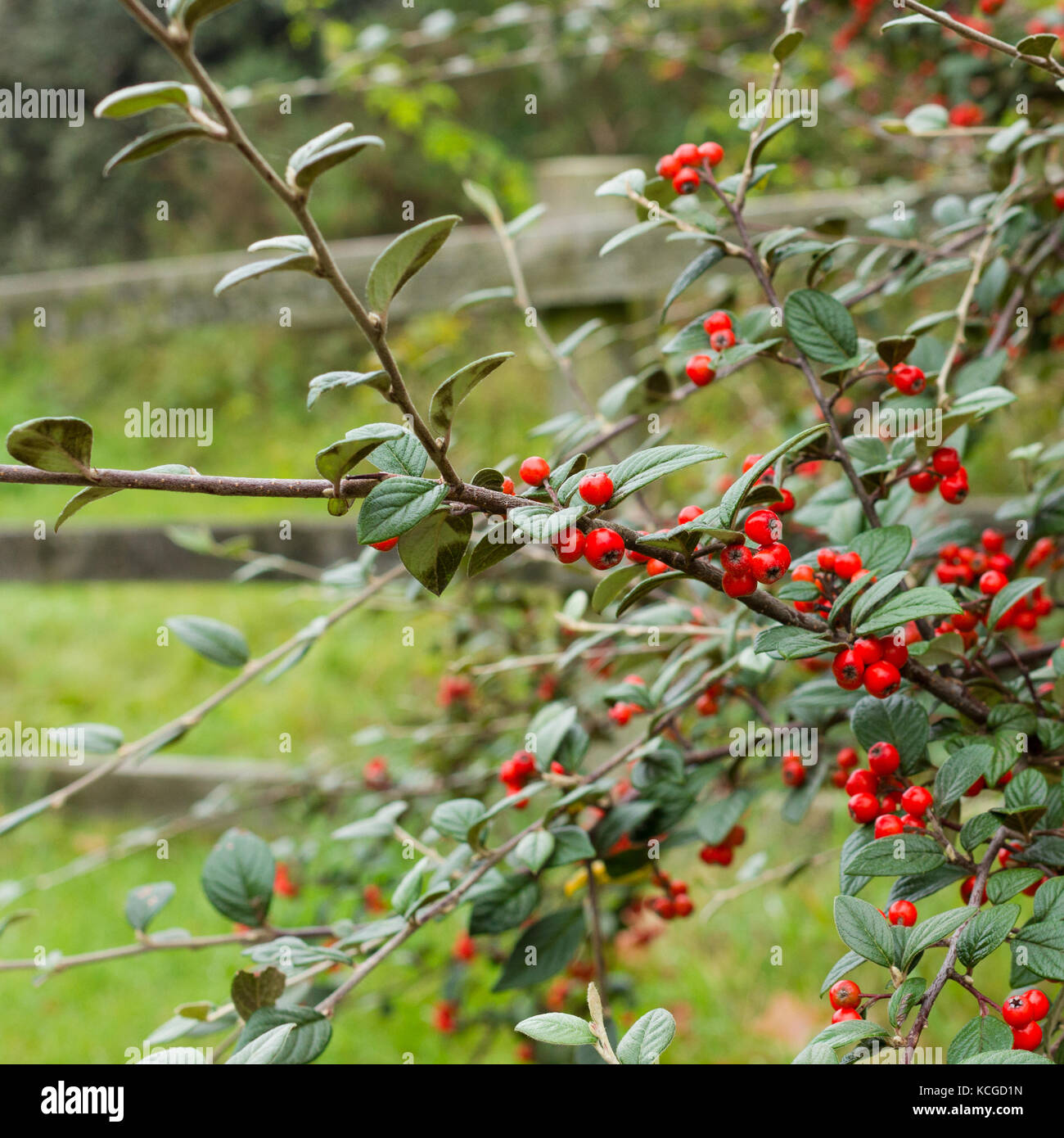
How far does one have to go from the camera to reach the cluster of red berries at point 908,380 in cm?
65

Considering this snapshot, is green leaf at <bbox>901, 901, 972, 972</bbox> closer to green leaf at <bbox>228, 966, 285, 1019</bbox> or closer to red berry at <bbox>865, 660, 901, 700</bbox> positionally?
red berry at <bbox>865, 660, 901, 700</bbox>

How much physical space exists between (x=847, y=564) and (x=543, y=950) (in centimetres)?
38

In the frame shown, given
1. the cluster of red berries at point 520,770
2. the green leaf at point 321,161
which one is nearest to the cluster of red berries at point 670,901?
the cluster of red berries at point 520,770

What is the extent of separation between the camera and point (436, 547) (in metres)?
0.50

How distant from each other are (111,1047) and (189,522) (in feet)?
3.84

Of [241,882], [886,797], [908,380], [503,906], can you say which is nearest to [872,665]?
[886,797]

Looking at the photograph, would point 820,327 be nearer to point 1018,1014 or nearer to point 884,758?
point 884,758

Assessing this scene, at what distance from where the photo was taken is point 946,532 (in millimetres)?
757

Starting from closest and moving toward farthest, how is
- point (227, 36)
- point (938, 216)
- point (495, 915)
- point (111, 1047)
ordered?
point (495, 915) < point (938, 216) < point (111, 1047) < point (227, 36)

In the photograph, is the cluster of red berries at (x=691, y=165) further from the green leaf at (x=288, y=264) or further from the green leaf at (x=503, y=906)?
the green leaf at (x=503, y=906)

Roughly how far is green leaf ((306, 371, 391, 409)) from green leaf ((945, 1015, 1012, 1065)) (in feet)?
1.22

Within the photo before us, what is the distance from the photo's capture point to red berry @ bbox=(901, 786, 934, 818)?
21.2 inches
